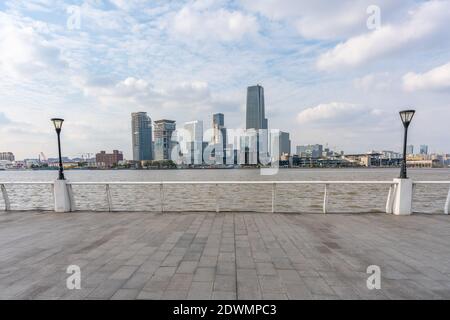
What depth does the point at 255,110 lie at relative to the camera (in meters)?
77.0

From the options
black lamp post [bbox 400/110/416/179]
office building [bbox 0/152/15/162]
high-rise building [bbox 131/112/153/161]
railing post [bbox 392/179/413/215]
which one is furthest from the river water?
office building [bbox 0/152/15/162]

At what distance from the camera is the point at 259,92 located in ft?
276

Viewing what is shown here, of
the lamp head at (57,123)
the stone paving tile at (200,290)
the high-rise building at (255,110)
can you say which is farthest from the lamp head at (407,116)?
the high-rise building at (255,110)

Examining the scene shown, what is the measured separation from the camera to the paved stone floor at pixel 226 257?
2.89 metres

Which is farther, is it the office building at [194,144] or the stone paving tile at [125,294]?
the office building at [194,144]

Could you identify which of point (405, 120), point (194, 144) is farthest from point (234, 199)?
point (405, 120)

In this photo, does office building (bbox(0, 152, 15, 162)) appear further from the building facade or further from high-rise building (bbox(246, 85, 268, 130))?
high-rise building (bbox(246, 85, 268, 130))

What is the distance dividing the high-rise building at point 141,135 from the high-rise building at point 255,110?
30.9 meters

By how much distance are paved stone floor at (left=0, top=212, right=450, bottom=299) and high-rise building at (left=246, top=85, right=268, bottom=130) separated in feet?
211

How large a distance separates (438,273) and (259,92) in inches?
3394

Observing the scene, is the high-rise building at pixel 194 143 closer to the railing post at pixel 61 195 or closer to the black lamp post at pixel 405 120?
the railing post at pixel 61 195

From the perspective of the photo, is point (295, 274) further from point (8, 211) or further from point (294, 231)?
point (8, 211)

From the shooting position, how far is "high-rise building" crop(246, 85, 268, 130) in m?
70.9
